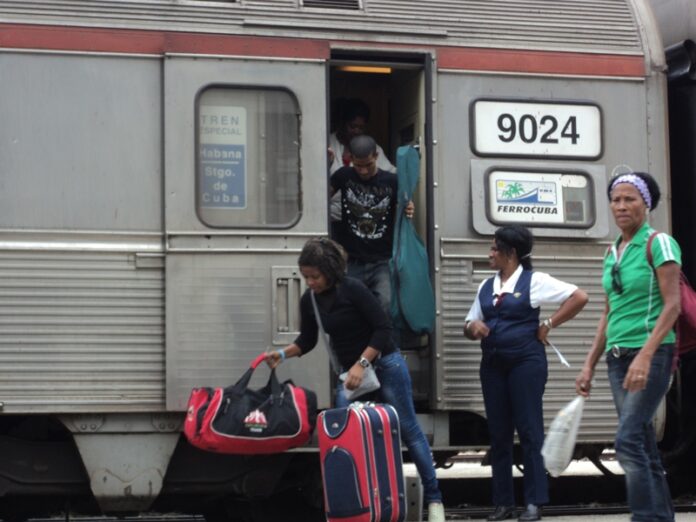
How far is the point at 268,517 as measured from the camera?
8148 mm

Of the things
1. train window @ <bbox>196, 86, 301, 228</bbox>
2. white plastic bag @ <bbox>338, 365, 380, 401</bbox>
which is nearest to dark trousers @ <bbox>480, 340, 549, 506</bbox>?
white plastic bag @ <bbox>338, 365, 380, 401</bbox>

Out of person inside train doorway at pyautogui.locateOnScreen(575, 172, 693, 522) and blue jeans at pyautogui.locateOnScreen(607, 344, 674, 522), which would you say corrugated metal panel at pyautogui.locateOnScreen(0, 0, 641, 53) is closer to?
person inside train doorway at pyautogui.locateOnScreen(575, 172, 693, 522)

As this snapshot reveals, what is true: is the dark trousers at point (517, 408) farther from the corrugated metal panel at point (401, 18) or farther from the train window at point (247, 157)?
the corrugated metal panel at point (401, 18)

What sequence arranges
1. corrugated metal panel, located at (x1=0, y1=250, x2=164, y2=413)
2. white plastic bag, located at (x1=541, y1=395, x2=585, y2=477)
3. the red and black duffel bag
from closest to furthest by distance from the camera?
white plastic bag, located at (x1=541, y1=395, x2=585, y2=477) < the red and black duffel bag < corrugated metal panel, located at (x1=0, y1=250, x2=164, y2=413)

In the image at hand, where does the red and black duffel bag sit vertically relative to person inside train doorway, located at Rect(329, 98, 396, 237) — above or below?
below

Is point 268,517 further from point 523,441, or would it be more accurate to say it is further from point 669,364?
point 669,364

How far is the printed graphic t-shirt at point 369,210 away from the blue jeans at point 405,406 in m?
0.95

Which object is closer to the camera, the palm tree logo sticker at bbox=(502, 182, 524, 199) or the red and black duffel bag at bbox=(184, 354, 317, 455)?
the red and black duffel bag at bbox=(184, 354, 317, 455)

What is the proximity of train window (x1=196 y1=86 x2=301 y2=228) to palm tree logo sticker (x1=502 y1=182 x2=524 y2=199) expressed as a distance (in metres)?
1.31

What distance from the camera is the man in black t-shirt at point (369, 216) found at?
7945 mm

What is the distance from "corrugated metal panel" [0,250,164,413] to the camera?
732 cm

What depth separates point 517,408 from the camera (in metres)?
7.50

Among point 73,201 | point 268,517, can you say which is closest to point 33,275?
point 73,201

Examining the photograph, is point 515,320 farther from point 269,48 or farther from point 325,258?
point 269,48
